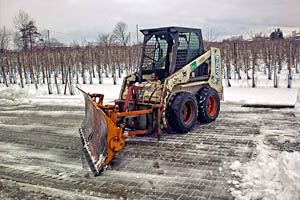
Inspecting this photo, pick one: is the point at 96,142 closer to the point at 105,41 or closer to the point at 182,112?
the point at 182,112

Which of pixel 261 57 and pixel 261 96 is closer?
pixel 261 96

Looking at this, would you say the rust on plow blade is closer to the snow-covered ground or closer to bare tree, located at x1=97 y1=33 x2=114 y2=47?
the snow-covered ground

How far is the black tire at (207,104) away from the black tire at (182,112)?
1.33 ft

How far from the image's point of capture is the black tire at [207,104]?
8234 mm

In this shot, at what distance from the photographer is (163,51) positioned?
8.22 m

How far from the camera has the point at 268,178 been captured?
467 cm

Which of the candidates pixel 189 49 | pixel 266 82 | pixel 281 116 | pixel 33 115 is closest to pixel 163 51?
pixel 189 49

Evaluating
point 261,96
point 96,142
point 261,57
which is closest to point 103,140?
point 96,142

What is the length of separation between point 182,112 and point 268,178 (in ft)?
10.8

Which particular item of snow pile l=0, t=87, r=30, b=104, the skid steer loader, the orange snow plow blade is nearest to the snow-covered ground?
the skid steer loader

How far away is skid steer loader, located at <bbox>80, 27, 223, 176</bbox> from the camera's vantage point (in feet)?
22.0

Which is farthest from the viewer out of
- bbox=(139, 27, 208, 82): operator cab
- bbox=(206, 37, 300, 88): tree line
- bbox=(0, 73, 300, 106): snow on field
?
bbox=(206, 37, 300, 88): tree line

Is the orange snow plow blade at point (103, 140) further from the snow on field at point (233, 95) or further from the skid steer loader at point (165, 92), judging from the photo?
the snow on field at point (233, 95)

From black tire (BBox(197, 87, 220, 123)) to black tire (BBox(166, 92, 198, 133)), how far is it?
40 cm
